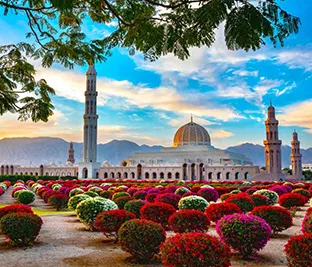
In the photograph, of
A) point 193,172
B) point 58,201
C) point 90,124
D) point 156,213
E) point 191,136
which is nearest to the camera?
point 156,213

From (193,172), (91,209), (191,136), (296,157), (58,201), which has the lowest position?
(58,201)

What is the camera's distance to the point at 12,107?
252 inches

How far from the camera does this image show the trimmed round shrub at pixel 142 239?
7.22m

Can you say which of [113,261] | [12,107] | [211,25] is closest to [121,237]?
[113,261]

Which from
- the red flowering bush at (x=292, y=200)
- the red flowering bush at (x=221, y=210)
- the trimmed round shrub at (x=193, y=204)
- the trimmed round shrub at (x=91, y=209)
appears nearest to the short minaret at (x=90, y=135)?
the red flowering bush at (x=292, y=200)

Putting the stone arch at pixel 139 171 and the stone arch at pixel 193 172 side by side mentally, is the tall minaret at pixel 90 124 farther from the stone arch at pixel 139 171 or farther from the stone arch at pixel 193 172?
the stone arch at pixel 193 172

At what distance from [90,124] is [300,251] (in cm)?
6945

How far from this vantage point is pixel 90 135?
7288cm

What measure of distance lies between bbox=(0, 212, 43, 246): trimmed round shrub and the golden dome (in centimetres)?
7163

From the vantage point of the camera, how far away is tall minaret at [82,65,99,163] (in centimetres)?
7319

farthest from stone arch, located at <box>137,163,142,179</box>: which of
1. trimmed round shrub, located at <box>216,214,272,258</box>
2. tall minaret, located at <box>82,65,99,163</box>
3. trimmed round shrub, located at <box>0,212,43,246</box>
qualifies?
trimmed round shrub, located at <box>216,214,272,258</box>

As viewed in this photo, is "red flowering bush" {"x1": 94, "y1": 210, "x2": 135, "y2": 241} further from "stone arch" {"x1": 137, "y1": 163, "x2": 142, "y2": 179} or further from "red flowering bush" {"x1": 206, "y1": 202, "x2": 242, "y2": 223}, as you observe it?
"stone arch" {"x1": 137, "y1": 163, "x2": 142, "y2": 179}

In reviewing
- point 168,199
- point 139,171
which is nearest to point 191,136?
point 139,171

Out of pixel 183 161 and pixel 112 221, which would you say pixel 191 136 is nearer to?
pixel 183 161
